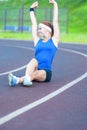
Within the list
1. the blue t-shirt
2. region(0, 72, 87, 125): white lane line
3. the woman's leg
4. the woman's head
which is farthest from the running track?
the woman's head

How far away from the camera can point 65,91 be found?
10914mm

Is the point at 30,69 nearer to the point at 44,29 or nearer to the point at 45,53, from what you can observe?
the point at 45,53

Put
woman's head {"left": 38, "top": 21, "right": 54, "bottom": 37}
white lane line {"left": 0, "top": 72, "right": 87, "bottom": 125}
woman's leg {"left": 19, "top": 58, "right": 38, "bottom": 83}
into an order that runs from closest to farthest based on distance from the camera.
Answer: white lane line {"left": 0, "top": 72, "right": 87, "bottom": 125} → woman's leg {"left": 19, "top": 58, "right": 38, "bottom": 83} → woman's head {"left": 38, "top": 21, "right": 54, "bottom": 37}

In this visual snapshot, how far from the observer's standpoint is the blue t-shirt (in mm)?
11945

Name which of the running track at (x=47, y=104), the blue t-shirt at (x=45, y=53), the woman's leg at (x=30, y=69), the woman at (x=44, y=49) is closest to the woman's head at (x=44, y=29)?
the woman at (x=44, y=49)

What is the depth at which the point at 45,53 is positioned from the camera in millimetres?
12094

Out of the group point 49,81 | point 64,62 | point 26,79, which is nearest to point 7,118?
point 26,79

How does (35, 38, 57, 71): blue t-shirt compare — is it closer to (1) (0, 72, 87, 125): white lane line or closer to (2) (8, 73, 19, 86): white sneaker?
(1) (0, 72, 87, 125): white lane line

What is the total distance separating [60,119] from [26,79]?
3.41 metres

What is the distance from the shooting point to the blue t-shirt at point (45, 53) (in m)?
11.9

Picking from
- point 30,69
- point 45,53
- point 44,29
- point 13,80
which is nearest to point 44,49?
point 45,53

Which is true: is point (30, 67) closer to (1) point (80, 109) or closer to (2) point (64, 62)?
(1) point (80, 109)

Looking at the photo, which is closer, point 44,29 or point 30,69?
point 30,69

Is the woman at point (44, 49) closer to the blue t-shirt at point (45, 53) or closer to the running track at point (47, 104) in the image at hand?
the blue t-shirt at point (45, 53)
